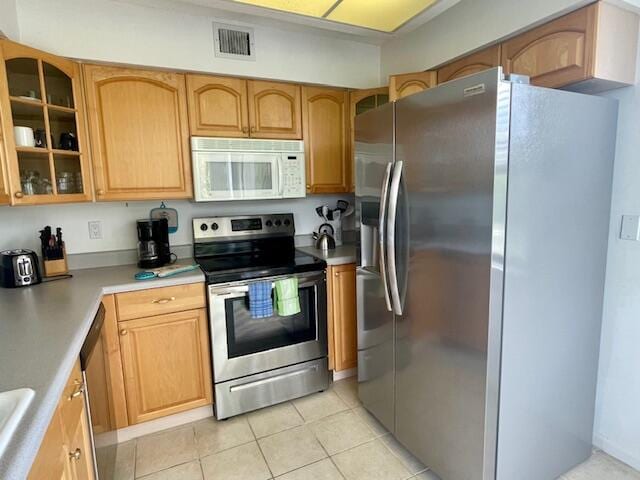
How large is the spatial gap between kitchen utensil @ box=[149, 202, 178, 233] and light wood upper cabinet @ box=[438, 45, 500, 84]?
6.35 feet

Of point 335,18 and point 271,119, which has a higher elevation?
point 335,18

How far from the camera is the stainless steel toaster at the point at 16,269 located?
1.78 meters

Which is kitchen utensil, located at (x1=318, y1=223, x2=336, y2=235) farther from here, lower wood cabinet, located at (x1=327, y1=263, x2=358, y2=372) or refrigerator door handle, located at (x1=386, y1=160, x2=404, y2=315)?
refrigerator door handle, located at (x1=386, y1=160, x2=404, y2=315)

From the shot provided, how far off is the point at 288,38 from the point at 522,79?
174 cm

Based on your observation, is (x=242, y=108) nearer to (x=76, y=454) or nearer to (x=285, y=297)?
(x=285, y=297)

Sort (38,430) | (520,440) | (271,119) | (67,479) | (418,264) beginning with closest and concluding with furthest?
(38,430) → (67,479) → (520,440) → (418,264) → (271,119)

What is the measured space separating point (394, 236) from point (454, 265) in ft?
1.08

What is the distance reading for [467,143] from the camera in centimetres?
133

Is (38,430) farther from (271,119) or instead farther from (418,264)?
(271,119)

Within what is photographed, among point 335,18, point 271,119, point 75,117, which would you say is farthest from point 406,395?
point 75,117

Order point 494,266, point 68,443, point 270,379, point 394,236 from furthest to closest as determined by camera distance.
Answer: point 270,379 → point 394,236 → point 494,266 → point 68,443

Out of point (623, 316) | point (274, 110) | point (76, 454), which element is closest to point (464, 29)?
point (274, 110)

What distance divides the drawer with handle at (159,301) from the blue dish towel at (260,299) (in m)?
0.27

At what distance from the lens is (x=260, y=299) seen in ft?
6.82
